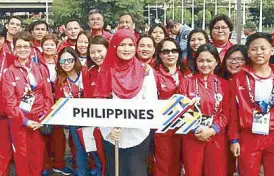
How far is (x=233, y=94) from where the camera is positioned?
162 inches

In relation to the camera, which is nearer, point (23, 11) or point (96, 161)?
point (96, 161)

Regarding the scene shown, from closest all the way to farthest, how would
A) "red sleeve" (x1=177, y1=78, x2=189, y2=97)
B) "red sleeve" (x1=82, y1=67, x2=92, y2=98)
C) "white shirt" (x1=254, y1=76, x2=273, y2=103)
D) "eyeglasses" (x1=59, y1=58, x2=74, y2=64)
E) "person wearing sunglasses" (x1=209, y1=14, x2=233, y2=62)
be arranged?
"white shirt" (x1=254, y1=76, x2=273, y2=103) < "red sleeve" (x1=177, y1=78, x2=189, y2=97) < "red sleeve" (x1=82, y1=67, x2=92, y2=98) < "eyeglasses" (x1=59, y1=58, x2=74, y2=64) < "person wearing sunglasses" (x1=209, y1=14, x2=233, y2=62)

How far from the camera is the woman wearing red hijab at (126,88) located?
3760 millimetres

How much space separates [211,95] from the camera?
415 centimetres

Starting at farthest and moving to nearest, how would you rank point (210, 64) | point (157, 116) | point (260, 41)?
point (210, 64) < point (260, 41) < point (157, 116)

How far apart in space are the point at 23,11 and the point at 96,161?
81.7 m

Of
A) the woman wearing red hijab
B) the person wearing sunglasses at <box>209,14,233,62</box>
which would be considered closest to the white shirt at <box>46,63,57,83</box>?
the woman wearing red hijab

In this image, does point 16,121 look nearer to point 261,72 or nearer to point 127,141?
point 127,141

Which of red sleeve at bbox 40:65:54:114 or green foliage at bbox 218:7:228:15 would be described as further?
green foliage at bbox 218:7:228:15

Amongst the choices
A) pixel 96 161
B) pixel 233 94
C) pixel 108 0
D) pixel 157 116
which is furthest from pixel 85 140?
pixel 108 0

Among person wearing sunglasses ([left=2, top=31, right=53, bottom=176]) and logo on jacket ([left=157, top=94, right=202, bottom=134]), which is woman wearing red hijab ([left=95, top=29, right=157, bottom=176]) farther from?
person wearing sunglasses ([left=2, top=31, right=53, bottom=176])

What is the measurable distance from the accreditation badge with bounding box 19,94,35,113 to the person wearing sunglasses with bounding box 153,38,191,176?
3.99 feet

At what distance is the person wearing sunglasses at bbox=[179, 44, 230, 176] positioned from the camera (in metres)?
4.13

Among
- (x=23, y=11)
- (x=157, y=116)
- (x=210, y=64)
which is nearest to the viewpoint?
(x=157, y=116)
